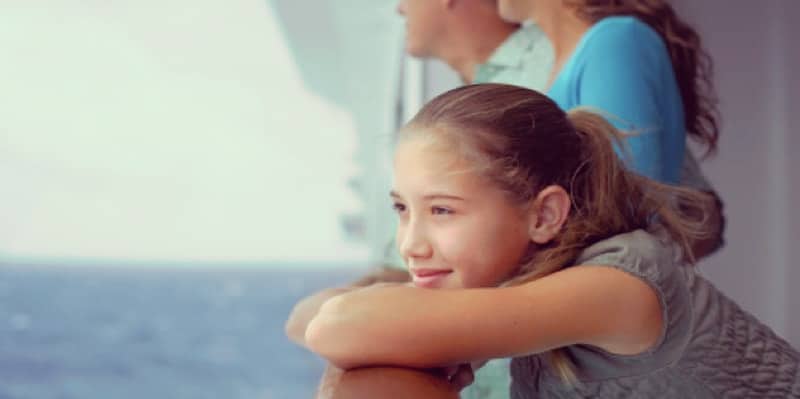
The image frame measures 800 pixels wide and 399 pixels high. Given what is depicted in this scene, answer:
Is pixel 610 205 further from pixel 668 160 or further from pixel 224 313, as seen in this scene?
pixel 224 313

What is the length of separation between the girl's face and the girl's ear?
12 mm

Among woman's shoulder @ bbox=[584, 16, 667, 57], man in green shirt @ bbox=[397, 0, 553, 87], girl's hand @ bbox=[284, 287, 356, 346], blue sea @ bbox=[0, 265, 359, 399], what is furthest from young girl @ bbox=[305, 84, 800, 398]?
blue sea @ bbox=[0, 265, 359, 399]

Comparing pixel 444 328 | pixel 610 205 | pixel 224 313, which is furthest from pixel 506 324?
pixel 224 313

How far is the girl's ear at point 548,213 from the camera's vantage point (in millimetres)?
822

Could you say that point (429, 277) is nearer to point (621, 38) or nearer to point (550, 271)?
point (550, 271)

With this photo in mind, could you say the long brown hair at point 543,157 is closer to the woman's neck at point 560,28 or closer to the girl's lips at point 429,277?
the girl's lips at point 429,277

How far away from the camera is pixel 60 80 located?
40.5 ft

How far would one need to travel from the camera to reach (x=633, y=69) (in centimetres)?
114

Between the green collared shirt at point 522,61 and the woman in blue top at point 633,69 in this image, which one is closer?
the woman in blue top at point 633,69

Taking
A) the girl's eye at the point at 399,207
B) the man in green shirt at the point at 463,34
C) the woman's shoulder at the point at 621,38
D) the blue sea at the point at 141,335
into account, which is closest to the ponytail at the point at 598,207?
the girl's eye at the point at 399,207

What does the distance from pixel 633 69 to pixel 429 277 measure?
46 cm

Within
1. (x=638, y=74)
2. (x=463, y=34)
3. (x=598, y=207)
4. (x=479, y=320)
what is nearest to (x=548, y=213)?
(x=598, y=207)

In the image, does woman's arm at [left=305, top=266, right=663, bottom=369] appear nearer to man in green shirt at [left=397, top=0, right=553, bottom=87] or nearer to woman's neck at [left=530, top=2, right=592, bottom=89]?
woman's neck at [left=530, top=2, right=592, bottom=89]

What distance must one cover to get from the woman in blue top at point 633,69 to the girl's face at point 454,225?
9.6 inches
